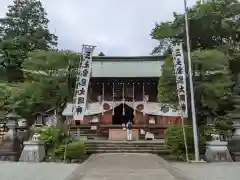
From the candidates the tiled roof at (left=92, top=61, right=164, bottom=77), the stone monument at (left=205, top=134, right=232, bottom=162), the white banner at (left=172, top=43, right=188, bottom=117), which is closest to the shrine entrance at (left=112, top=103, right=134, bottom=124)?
the tiled roof at (left=92, top=61, right=164, bottom=77)

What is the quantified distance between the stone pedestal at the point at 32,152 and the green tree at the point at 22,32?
23.7 m

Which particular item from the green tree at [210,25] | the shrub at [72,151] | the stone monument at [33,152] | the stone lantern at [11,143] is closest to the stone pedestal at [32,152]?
the stone monument at [33,152]

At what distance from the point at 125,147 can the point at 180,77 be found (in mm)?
6816

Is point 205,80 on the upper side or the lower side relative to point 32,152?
upper

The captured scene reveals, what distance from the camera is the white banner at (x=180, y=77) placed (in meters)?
19.4

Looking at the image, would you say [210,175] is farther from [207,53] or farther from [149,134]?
[149,134]

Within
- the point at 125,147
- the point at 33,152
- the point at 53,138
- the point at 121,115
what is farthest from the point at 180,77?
the point at 121,115

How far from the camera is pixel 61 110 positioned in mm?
31406

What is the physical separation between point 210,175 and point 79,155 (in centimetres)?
869

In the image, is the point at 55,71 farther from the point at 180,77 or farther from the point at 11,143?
the point at 180,77

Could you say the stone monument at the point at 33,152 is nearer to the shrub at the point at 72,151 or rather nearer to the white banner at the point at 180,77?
the shrub at the point at 72,151

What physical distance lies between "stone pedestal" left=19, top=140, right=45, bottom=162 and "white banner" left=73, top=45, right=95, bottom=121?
2.51 m

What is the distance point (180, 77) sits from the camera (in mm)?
19734

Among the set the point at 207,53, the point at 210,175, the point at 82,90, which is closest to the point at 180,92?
the point at 207,53
